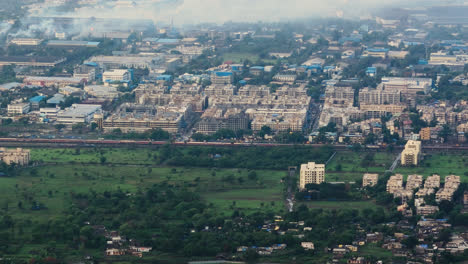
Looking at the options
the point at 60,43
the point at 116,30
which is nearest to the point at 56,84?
the point at 60,43

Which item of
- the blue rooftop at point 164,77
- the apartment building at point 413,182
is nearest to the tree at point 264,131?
the apartment building at point 413,182

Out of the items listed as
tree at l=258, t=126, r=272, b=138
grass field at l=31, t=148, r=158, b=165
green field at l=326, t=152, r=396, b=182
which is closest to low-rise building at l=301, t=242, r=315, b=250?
green field at l=326, t=152, r=396, b=182

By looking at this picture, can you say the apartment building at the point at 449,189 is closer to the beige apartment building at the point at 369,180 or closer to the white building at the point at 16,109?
the beige apartment building at the point at 369,180

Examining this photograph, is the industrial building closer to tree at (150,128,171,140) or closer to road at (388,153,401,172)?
tree at (150,128,171,140)

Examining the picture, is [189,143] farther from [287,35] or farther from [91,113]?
[287,35]

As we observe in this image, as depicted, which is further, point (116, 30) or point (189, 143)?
point (116, 30)
